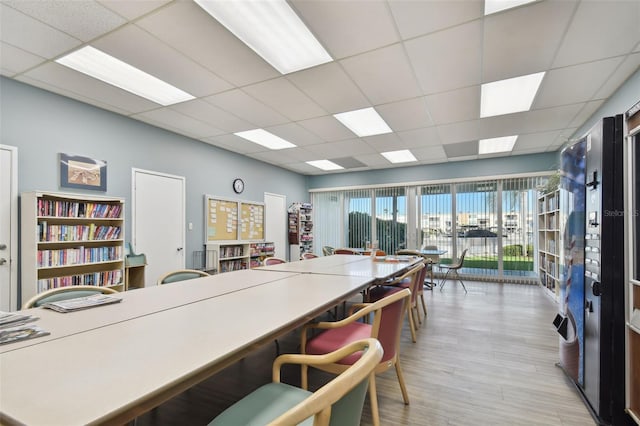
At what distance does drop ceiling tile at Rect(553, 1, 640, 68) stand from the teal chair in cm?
291

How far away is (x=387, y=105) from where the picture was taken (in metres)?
3.88

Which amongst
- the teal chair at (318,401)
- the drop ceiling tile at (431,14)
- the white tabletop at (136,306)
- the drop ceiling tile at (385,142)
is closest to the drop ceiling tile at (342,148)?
the drop ceiling tile at (385,142)

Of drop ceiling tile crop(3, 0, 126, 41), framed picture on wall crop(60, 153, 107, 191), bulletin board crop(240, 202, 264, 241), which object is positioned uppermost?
drop ceiling tile crop(3, 0, 126, 41)

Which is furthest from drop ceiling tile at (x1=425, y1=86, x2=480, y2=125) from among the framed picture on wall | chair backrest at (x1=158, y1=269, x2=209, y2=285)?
the framed picture on wall

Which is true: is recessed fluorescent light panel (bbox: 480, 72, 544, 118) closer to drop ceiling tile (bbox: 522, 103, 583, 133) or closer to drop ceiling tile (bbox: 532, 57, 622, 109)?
drop ceiling tile (bbox: 532, 57, 622, 109)

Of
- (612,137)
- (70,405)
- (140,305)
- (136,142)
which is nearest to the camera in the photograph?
(70,405)

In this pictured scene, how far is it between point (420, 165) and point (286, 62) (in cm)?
545

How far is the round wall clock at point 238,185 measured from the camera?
6230 mm

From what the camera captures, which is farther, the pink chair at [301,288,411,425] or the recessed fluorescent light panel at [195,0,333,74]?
the recessed fluorescent light panel at [195,0,333,74]

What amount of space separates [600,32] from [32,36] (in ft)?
15.6

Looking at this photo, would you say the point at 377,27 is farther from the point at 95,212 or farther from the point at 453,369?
the point at 95,212

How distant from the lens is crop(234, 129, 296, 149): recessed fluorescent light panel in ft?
16.5

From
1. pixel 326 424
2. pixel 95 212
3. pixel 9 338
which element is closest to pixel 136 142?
pixel 95 212

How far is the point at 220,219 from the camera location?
584 centimetres
